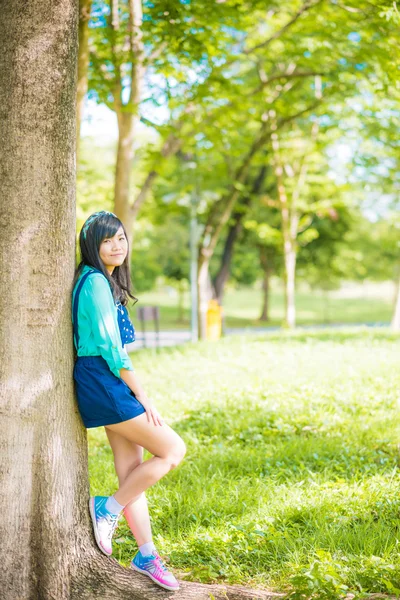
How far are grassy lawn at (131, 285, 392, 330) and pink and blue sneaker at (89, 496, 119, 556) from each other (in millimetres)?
26963

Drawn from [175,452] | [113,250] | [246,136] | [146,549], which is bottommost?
[146,549]

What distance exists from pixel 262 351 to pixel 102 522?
29.8 ft

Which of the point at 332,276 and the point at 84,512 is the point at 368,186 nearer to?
the point at 332,276

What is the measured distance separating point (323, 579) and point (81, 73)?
20.9 feet

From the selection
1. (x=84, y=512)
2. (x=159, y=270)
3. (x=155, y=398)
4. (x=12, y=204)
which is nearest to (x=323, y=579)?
(x=84, y=512)

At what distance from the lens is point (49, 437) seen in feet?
10.4

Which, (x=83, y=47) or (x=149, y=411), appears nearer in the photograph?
(x=149, y=411)

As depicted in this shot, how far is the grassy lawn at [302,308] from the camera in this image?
35.6 meters

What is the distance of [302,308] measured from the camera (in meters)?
47.2

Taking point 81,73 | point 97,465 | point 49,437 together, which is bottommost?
point 97,465

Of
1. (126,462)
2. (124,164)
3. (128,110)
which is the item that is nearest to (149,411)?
(126,462)

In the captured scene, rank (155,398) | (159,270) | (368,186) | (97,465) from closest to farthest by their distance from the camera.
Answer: (97,465), (155,398), (368,186), (159,270)

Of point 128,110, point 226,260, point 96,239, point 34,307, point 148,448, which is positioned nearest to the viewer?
point 34,307

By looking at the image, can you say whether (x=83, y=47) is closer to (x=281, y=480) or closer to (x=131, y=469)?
(x=281, y=480)
